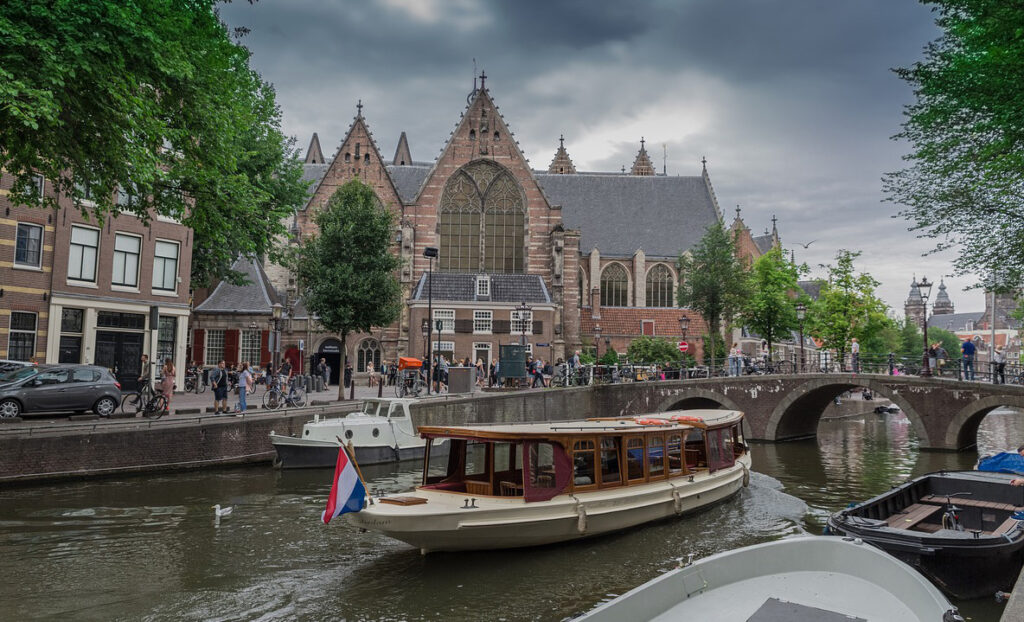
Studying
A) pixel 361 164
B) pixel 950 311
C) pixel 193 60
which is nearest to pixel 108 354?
pixel 193 60

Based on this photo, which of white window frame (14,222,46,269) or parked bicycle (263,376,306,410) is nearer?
white window frame (14,222,46,269)

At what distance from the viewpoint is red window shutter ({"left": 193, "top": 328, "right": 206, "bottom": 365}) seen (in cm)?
3825

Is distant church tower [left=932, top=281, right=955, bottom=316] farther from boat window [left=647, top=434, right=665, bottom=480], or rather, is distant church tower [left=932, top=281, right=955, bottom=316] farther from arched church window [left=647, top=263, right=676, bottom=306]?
boat window [left=647, top=434, right=665, bottom=480]

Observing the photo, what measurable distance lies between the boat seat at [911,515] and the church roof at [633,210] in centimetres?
4118

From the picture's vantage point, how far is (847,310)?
42.2m

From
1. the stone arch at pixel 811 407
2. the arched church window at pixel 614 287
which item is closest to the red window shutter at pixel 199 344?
the arched church window at pixel 614 287

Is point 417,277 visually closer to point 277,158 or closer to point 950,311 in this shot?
point 277,158

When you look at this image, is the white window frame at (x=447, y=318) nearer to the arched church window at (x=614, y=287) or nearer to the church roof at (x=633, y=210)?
the arched church window at (x=614, y=287)

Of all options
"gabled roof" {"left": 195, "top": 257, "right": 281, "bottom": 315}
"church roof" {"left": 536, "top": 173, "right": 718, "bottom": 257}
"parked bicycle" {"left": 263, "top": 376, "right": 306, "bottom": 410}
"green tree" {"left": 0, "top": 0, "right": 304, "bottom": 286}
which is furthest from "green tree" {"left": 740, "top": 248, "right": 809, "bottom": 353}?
"green tree" {"left": 0, "top": 0, "right": 304, "bottom": 286}

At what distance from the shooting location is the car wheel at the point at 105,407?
18.3m

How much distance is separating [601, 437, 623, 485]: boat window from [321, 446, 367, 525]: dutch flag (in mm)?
4839

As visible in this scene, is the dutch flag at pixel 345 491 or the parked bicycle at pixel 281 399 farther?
the parked bicycle at pixel 281 399

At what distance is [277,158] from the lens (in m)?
29.5

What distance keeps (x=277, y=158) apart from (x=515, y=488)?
22.7 metres
